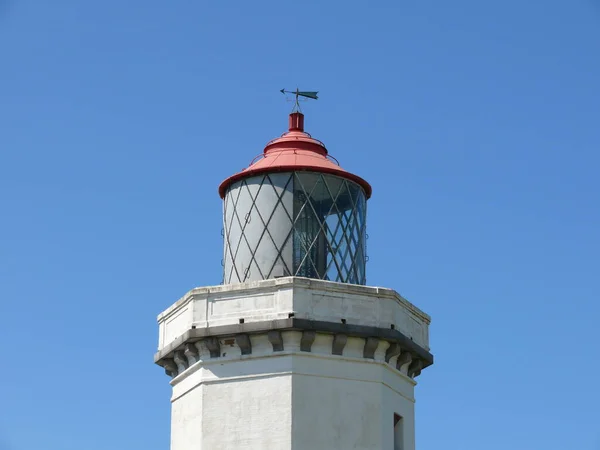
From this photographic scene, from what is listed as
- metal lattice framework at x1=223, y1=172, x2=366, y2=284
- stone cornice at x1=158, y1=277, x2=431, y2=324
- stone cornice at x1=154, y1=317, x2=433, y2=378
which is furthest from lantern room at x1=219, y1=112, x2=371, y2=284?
stone cornice at x1=154, y1=317, x2=433, y2=378

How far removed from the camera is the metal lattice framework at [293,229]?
70.8 ft

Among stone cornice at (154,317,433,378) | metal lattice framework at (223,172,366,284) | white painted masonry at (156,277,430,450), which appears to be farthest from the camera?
metal lattice framework at (223,172,366,284)

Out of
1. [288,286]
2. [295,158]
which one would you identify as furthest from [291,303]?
[295,158]

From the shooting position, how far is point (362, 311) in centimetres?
2117

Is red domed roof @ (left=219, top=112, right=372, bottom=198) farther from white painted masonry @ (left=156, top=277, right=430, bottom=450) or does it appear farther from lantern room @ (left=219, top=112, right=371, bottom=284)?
white painted masonry @ (left=156, top=277, right=430, bottom=450)

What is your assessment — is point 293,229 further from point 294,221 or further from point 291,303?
point 291,303

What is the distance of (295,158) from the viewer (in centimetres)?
2209

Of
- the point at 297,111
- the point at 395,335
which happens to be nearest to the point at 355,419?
the point at 395,335

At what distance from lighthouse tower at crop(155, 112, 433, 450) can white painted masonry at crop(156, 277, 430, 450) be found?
16 millimetres

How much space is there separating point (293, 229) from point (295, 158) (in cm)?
126

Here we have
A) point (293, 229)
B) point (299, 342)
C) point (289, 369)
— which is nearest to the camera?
point (289, 369)

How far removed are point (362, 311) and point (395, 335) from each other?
65 cm

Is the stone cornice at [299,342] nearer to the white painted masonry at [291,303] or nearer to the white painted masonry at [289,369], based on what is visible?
the white painted masonry at [289,369]

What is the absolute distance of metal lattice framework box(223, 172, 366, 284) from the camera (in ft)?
70.8
